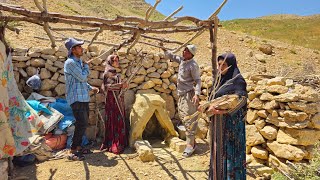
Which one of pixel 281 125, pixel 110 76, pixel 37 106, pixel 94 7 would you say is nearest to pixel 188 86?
pixel 110 76

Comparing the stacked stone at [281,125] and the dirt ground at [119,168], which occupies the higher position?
the stacked stone at [281,125]

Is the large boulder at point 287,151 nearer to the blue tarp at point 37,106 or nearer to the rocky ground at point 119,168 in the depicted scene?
the rocky ground at point 119,168

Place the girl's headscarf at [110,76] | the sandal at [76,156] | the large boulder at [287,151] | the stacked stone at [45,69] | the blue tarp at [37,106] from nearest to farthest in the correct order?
the large boulder at [287,151]
the sandal at [76,156]
the blue tarp at [37,106]
the girl's headscarf at [110,76]
the stacked stone at [45,69]

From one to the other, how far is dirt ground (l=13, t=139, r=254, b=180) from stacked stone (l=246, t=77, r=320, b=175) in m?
0.89

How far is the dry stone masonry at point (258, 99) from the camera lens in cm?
397

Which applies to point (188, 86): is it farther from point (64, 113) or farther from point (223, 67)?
point (64, 113)

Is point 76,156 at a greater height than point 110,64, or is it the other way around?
point 110,64

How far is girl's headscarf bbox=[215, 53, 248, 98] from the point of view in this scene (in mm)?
3004

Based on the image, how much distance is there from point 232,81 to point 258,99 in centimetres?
172

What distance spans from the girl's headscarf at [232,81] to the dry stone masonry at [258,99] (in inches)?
8.5

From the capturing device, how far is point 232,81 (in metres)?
3.06

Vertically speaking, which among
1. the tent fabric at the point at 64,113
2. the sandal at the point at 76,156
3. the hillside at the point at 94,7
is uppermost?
the hillside at the point at 94,7

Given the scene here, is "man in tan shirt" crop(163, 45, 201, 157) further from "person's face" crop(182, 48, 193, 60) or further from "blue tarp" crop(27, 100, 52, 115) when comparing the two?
"blue tarp" crop(27, 100, 52, 115)

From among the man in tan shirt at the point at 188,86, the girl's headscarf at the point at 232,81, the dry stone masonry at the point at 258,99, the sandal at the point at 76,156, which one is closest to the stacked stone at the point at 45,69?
the dry stone masonry at the point at 258,99
